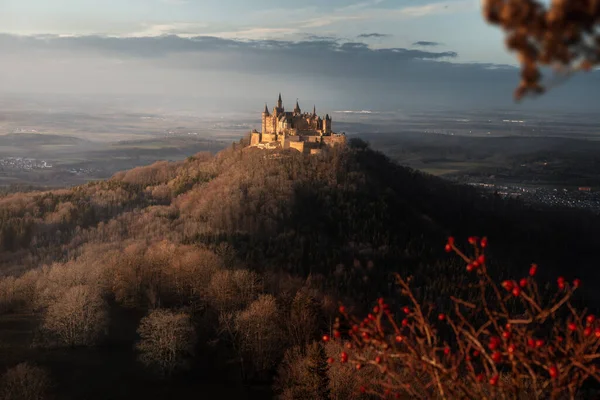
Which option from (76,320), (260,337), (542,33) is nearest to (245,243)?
(260,337)

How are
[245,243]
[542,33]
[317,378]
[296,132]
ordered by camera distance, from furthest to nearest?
[296,132] → [245,243] → [317,378] → [542,33]

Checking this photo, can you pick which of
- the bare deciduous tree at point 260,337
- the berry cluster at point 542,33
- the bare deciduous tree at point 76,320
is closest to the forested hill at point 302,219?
the bare deciduous tree at point 260,337

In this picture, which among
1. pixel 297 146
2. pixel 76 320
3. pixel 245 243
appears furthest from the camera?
pixel 297 146

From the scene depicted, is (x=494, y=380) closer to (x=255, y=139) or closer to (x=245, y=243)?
(x=245, y=243)

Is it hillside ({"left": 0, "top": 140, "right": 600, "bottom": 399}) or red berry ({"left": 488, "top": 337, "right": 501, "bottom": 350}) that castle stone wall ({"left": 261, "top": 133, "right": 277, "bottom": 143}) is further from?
red berry ({"left": 488, "top": 337, "right": 501, "bottom": 350})

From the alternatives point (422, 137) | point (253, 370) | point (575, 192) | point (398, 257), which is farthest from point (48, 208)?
point (422, 137)

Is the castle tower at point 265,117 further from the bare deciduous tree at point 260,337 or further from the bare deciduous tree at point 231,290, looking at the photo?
the bare deciduous tree at point 260,337

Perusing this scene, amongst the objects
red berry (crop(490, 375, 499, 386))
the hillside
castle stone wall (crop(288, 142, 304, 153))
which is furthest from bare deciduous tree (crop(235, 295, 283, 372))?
castle stone wall (crop(288, 142, 304, 153))

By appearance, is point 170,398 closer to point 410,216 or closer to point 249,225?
point 249,225
